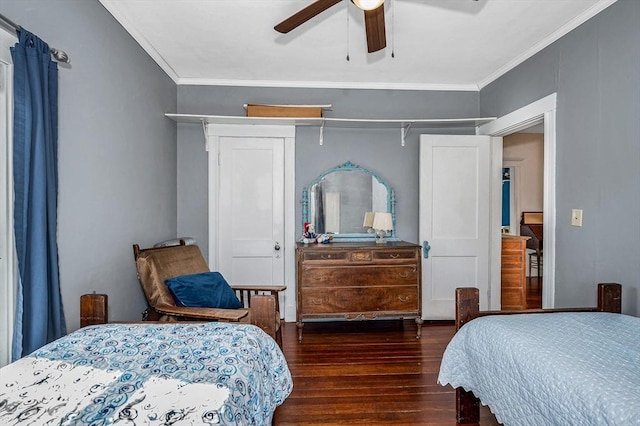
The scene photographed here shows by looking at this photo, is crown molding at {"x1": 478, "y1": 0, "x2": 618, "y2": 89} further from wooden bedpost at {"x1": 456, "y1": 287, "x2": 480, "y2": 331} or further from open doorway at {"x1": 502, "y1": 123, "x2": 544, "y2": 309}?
open doorway at {"x1": 502, "y1": 123, "x2": 544, "y2": 309}

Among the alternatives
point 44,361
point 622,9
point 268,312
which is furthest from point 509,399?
point 622,9

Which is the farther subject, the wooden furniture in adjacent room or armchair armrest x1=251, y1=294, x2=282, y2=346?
the wooden furniture in adjacent room

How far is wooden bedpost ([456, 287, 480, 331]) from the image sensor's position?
5.87ft

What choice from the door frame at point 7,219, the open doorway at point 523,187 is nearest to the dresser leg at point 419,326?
the door frame at point 7,219

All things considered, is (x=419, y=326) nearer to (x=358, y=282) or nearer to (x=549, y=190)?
(x=358, y=282)

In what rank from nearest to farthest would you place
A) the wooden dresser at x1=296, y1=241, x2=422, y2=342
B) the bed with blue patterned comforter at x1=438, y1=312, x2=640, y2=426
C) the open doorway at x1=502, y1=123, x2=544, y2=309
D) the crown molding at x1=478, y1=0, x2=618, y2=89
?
1. the bed with blue patterned comforter at x1=438, y1=312, x2=640, y2=426
2. the crown molding at x1=478, y1=0, x2=618, y2=89
3. the wooden dresser at x1=296, y1=241, x2=422, y2=342
4. the open doorway at x1=502, y1=123, x2=544, y2=309

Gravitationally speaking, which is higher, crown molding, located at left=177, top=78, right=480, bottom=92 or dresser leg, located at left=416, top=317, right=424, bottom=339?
crown molding, located at left=177, top=78, right=480, bottom=92

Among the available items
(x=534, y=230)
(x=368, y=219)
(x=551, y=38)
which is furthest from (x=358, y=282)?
(x=534, y=230)

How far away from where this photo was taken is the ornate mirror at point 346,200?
12.1 feet

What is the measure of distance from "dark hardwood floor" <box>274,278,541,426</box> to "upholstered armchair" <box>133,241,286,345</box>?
1.44ft

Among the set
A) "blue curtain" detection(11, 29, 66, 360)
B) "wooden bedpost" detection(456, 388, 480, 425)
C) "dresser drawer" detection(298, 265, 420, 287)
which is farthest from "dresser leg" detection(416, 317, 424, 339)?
"blue curtain" detection(11, 29, 66, 360)

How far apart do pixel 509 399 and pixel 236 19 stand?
9.03ft

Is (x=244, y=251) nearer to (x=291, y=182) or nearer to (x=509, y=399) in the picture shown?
(x=291, y=182)

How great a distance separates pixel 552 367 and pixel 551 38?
2559 millimetres
